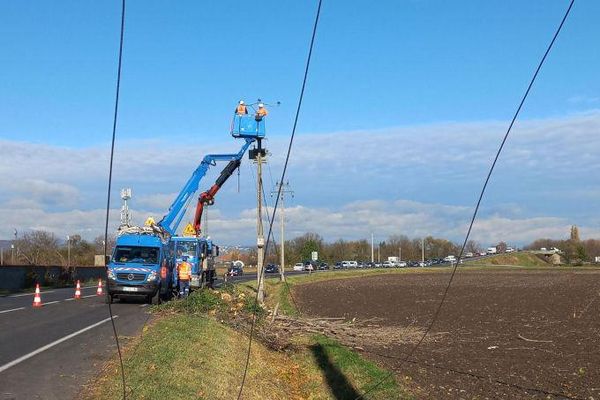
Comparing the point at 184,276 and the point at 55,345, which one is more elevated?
the point at 184,276

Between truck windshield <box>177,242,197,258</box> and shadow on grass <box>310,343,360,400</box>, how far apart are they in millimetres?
19688

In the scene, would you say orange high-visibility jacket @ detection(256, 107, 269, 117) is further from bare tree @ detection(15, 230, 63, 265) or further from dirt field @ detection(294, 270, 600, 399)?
bare tree @ detection(15, 230, 63, 265)

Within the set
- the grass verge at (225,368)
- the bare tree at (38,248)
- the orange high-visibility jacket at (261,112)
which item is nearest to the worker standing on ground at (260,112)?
the orange high-visibility jacket at (261,112)

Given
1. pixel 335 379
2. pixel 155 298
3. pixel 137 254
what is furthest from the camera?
pixel 137 254

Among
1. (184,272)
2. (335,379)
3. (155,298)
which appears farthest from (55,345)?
(184,272)

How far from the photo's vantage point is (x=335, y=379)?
13.3 meters

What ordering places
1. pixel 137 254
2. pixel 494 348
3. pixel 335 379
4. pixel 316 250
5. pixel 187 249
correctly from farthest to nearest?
pixel 316 250 < pixel 187 249 < pixel 137 254 < pixel 494 348 < pixel 335 379

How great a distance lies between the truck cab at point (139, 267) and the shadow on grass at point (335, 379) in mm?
12406

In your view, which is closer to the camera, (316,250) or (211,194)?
(211,194)

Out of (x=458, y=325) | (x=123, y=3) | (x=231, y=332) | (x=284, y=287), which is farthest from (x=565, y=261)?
(x=123, y=3)

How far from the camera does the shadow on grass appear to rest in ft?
39.9

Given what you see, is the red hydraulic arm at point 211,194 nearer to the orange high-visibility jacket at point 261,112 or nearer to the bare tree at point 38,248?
the orange high-visibility jacket at point 261,112

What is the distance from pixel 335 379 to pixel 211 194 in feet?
83.8

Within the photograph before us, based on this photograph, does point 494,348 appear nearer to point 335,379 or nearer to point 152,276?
point 335,379
